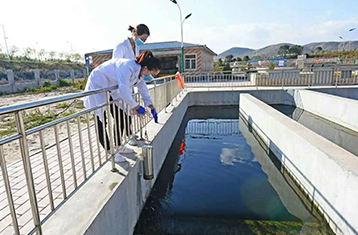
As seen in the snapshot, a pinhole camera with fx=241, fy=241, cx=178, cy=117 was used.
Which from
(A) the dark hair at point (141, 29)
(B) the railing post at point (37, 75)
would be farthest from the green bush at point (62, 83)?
(A) the dark hair at point (141, 29)

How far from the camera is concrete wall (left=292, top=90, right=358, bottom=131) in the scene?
21.6ft

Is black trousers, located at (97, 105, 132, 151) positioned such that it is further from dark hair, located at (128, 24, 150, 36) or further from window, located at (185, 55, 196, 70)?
window, located at (185, 55, 196, 70)

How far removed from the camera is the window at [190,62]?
21984 mm

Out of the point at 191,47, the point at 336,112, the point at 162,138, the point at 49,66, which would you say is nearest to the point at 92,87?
the point at 162,138

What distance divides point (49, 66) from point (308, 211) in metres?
37.6

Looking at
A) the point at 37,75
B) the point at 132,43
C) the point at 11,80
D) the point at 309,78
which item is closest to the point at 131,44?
the point at 132,43

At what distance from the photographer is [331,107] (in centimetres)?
754

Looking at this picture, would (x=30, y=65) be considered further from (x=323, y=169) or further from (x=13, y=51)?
(x=323, y=169)

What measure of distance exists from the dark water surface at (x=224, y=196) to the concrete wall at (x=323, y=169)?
0.72 feet

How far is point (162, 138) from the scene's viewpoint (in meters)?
4.36

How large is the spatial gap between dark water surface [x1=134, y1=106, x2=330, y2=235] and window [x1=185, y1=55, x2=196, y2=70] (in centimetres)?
1711

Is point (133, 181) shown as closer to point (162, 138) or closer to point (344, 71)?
point (162, 138)

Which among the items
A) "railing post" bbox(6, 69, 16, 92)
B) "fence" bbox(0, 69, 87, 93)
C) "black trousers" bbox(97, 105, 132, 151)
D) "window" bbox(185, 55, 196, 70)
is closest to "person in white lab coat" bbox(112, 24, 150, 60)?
"black trousers" bbox(97, 105, 132, 151)

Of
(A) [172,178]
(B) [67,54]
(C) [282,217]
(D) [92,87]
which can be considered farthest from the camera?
(B) [67,54]
